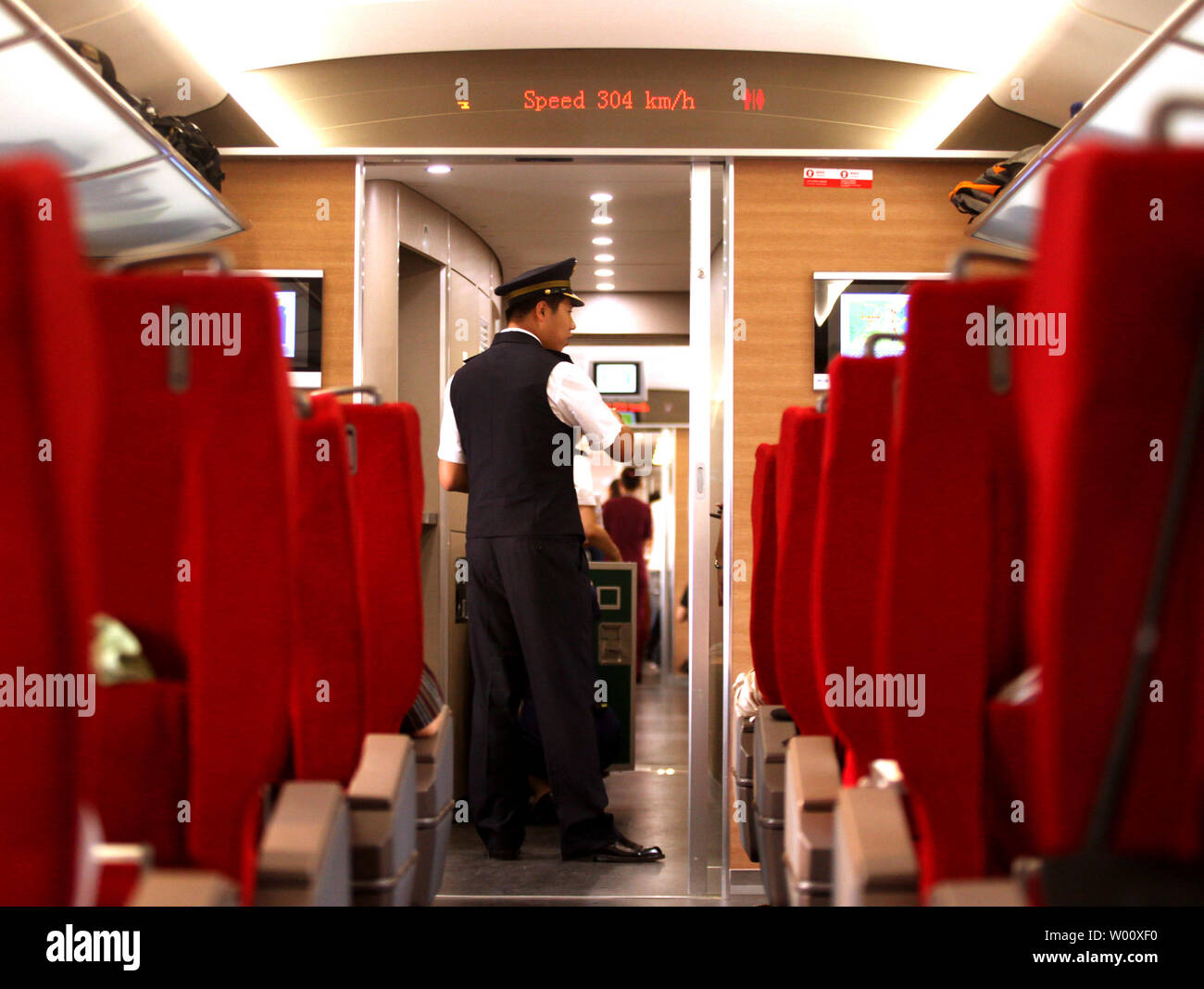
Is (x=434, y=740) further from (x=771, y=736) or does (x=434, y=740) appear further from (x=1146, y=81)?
(x=1146, y=81)

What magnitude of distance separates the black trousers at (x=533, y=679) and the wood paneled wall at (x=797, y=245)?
74 cm

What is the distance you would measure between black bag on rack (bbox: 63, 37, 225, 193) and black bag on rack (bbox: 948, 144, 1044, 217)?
2.79 m

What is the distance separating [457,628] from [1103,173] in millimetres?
4340

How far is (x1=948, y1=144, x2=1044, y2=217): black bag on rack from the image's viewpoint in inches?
148

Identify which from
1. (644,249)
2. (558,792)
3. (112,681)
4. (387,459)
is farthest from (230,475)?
(644,249)

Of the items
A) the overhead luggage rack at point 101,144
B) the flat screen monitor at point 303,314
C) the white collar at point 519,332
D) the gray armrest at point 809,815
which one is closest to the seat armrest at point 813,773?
the gray armrest at point 809,815

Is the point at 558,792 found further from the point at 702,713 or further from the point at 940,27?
the point at 940,27

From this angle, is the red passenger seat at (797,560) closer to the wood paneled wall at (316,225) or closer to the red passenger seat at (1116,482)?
the red passenger seat at (1116,482)

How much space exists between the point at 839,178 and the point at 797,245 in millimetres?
310

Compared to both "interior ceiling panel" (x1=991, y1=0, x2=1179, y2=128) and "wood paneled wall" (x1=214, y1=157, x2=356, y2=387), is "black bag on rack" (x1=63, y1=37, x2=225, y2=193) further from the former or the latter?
"interior ceiling panel" (x1=991, y1=0, x2=1179, y2=128)

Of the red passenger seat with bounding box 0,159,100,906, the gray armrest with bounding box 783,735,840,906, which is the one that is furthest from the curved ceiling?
the red passenger seat with bounding box 0,159,100,906
